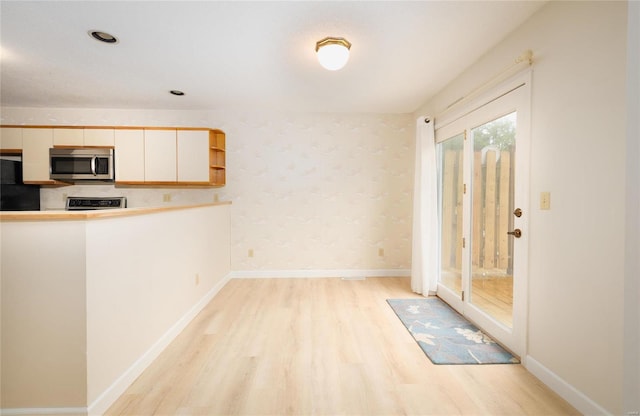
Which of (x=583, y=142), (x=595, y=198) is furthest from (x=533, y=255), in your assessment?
(x=583, y=142)

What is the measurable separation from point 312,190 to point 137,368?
3.11 m

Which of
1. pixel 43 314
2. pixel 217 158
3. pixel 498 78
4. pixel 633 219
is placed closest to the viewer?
pixel 633 219

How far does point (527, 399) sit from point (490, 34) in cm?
258

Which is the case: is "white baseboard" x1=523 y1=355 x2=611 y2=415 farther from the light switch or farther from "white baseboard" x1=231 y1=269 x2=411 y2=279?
"white baseboard" x1=231 y1=269 x2=411 y2=279

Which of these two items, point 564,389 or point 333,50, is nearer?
point 564,389

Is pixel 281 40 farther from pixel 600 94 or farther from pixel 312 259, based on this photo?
pixel 312 259

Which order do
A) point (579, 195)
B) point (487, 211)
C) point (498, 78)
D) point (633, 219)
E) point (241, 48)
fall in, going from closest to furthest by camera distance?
1. point (633, 219)
2. point (579, 195)
3. point (498, 78)
4. point (241, 48)
5. point (487, 211)

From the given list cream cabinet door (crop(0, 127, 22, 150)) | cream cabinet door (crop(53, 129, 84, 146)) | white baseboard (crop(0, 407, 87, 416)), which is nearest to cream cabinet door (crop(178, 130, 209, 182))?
cream cabinet door (crop(53, 129, 84, 146))

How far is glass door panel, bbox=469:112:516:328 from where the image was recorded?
2.38 meters

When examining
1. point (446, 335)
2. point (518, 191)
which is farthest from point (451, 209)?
point (446, 335)

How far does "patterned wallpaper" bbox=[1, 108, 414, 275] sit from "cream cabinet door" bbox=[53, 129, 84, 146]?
0.83m

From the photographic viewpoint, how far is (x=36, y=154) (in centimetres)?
396

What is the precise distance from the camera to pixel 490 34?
2.29 m

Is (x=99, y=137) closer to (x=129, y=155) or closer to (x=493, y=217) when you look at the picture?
(x=129, y=155)
